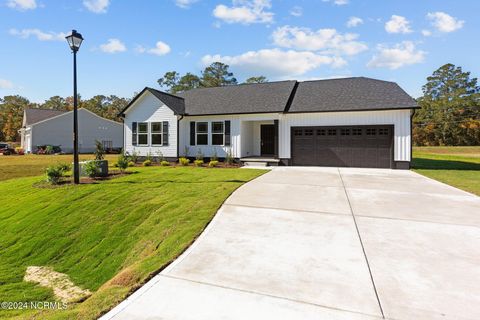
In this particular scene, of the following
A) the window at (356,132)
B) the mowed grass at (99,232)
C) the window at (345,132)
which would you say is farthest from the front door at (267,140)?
the mowed grass at (99,232)

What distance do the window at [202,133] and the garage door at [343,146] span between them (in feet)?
18.3

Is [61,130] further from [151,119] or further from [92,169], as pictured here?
[92,169]

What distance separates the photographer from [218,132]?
17.1 meters

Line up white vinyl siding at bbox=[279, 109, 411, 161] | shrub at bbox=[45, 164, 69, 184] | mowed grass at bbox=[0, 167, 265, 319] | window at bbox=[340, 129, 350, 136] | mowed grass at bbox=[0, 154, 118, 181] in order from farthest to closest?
1. mowed grass at bbox=[0, 154, 118, 181]
2. window at bbox=[340, 129, 350, 136]
3. white vinyl siding at bbox=[279, 109, 411, 161]
4. shrub at bbox=[45, 164, 69, 184]
5. mowed grass at bbox=[0, 167, 265, 319]

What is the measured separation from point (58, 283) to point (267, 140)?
14.5m

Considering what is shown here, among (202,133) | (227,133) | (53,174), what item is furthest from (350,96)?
(53,174)

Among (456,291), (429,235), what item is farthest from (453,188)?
(456,291)

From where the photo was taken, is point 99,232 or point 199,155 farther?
point 199,155

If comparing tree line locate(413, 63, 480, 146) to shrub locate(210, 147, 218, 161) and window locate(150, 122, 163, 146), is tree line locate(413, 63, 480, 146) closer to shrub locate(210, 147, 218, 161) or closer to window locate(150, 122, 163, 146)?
shrub locate(210, 147, 218, 161)

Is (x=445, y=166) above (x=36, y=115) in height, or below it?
below

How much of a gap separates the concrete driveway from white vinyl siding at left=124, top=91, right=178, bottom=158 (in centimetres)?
1202

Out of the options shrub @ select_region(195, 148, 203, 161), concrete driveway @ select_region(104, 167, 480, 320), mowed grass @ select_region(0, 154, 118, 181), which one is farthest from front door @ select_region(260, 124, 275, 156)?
mowed grass @ select_region(0, 154, 118, 181)

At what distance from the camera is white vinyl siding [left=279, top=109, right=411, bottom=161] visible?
13797 millimetres

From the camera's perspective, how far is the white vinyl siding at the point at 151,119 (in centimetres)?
1741
